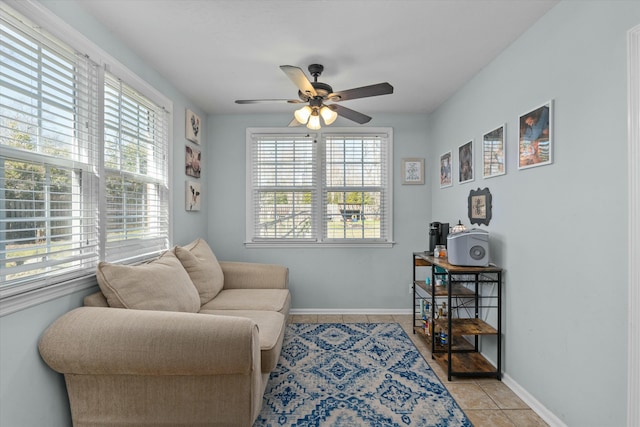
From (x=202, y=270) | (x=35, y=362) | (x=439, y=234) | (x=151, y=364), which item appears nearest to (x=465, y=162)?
(x=439, y=234)

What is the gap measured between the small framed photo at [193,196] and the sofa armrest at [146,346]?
1.83 meters

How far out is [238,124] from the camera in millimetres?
3896

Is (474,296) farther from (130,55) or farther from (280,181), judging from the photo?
(130,55)

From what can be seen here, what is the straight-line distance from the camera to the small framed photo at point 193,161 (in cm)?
328

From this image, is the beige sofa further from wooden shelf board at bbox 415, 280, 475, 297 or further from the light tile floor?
wooden shelf board at bbox 415, 280, 475, 297

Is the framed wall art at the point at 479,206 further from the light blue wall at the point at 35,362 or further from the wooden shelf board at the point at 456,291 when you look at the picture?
the light blue wall at the point at 35,362

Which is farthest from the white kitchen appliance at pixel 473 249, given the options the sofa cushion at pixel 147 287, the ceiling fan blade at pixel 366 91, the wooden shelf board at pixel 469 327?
the sofa cushion at pixel 147 287

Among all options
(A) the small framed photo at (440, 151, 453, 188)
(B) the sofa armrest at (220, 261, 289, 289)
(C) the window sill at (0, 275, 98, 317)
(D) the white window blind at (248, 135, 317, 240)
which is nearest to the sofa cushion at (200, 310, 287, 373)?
(B) the sofa armrest at (220, 261, 289, 289)

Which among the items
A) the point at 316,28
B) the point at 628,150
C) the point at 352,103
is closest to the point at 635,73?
the point at 628,150

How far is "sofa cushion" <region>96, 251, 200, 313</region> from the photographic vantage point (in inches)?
72.2

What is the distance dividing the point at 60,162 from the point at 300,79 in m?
1.51

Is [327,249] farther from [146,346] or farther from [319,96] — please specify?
[146,346]

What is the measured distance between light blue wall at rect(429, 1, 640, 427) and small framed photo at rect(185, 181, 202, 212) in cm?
292

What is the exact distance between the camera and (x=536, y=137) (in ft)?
6.60
